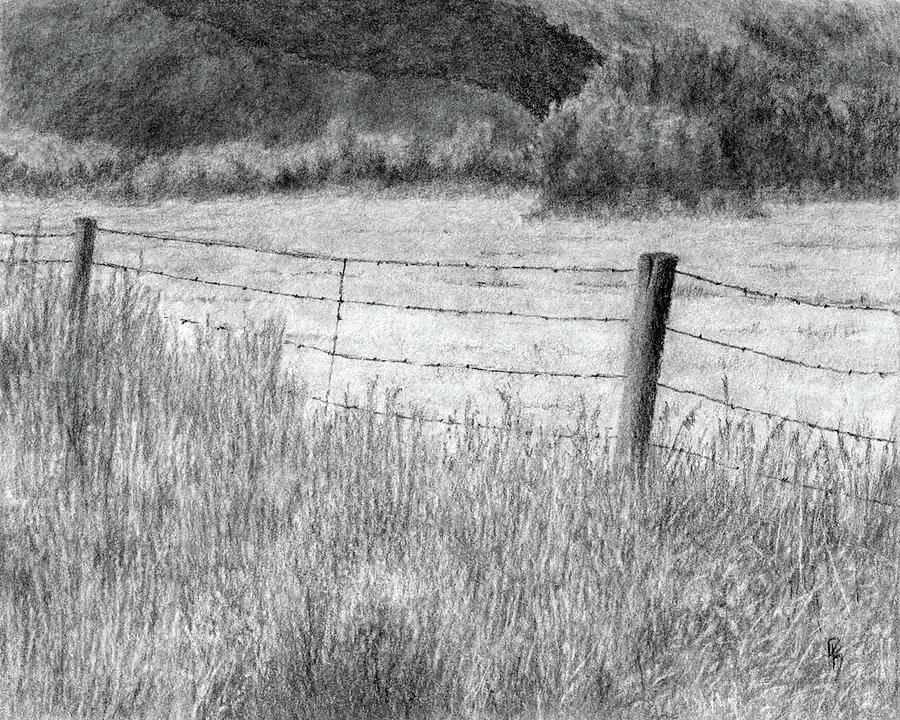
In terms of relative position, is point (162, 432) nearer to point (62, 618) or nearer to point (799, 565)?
point (62, 618)

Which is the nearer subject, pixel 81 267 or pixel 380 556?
pixel 380 556

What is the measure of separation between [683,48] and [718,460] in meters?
5.58

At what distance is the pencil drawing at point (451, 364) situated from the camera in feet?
8.69

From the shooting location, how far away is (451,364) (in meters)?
5.51

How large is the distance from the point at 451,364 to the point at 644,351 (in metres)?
2.05

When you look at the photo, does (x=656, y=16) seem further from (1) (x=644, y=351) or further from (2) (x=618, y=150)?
(1) (x=644, y=351)

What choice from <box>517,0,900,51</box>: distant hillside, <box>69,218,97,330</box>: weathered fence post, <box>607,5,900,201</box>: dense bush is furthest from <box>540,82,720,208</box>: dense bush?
<box>69,218,97,330</box>: weathered fence post

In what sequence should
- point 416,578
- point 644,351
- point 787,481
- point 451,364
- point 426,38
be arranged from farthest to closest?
point 426,38, point 451,364, point 644,351, point 787,481, point 416,578

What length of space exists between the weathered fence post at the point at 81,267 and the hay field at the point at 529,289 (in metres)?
0.63

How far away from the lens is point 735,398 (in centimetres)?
620

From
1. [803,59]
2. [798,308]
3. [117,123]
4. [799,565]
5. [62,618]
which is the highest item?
[803,59]

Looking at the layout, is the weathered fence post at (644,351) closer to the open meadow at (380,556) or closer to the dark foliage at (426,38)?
the open meadow at (380,556)

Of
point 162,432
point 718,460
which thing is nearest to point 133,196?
point 162,432

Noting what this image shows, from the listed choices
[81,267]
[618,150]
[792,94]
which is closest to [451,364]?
[81,267]
